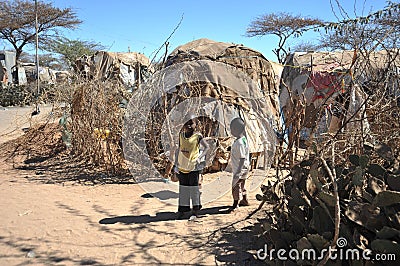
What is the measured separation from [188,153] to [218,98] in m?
2.59

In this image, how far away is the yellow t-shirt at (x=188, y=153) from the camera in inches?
190

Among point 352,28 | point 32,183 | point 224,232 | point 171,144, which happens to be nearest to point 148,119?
point 171,144

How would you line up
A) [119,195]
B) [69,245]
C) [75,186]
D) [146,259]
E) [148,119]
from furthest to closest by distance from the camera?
[148,119] → [75,186] → [119,195] → [69,245] → [146,259]

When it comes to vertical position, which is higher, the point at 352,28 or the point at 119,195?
the point at 352,28

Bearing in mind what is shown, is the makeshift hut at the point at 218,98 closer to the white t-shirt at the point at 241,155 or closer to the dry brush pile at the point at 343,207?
the white t-shirt at the point at 241,155

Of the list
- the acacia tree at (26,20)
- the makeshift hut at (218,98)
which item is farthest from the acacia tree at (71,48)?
the makeshift hut at (218,98)

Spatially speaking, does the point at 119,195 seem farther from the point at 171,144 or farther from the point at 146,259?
the point at 146,259

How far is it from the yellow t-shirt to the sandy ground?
639mm

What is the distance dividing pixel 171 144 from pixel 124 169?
3.57 ft

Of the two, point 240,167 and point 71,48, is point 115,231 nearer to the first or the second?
point 240,167

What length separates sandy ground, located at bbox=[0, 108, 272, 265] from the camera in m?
3.64

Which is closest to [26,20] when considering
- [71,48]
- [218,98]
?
[71,48]

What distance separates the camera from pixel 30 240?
4.00m

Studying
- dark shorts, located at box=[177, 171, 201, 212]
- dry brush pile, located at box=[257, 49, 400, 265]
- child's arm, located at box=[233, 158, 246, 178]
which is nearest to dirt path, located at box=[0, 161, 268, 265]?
dark shorts, located at box=[177, 171, 201, 212]
